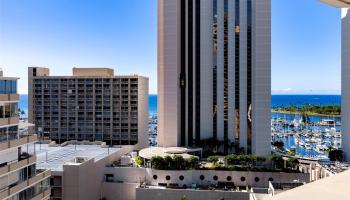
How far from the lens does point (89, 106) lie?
167 ft

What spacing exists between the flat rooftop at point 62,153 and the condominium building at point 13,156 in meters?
10.9

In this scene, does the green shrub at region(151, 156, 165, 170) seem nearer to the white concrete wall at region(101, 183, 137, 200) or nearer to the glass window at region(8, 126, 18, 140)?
the white concrete wall at region(101, 183, 137, 200)

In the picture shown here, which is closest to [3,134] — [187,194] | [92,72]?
[187,194]

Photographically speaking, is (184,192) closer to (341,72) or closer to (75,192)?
(75,192)

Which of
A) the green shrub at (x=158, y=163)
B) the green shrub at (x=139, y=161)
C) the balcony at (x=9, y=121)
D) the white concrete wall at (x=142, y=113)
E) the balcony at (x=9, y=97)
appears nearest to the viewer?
the balcony at (x=9, y=121)

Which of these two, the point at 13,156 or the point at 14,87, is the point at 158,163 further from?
the point at 14,87

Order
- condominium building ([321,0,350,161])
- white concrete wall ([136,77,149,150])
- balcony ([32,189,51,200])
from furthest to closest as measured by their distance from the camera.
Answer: white concrete wall ([136,77,149,150]), condominium building ([321,0,350,161]), balcony ([32,189,51,200])

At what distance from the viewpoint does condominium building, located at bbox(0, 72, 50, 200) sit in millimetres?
16812

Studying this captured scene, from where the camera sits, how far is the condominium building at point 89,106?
164 ft

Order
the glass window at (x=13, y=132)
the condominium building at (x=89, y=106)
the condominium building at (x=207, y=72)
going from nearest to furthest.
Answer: the glass window at (x=13, y=132) → the condominium building at (x=207, y=72) → the condominium building at (x=89, y=106)

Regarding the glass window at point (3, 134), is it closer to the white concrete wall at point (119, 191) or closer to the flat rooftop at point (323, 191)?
the flat rooftop at point (323, 191)

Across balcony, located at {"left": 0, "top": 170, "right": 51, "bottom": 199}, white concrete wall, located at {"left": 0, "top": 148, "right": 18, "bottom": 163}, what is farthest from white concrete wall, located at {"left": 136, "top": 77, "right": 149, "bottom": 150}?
white concrete wall, located at {"left": 0, "top": 148, "right": 18, "bottom": 163}

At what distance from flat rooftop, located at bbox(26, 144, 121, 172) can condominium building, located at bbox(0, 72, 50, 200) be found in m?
10.9

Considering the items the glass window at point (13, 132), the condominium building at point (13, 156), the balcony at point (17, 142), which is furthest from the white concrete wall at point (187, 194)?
the glass window at point (13, 132)
